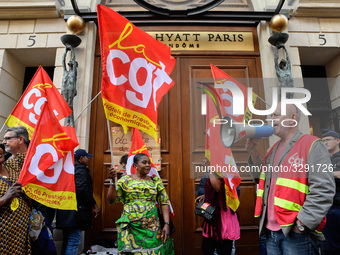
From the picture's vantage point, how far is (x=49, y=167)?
3.06 m

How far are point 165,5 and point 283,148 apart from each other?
5.33 m

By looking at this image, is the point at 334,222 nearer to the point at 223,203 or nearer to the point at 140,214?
the point at 223,203

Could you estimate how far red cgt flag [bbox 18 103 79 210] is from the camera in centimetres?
286

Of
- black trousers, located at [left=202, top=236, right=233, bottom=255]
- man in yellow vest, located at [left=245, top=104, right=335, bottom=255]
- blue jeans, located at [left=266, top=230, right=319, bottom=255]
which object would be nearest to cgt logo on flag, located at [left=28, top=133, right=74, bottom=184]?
black trousers, located at [left=202, top=236, right=233, bottom=255]

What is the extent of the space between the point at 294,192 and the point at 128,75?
8.10ft

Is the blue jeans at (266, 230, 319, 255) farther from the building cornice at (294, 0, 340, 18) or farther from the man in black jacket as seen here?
the building cornice at (294, 0, 340, 18)

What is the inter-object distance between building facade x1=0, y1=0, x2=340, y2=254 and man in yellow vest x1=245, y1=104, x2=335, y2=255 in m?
2.79

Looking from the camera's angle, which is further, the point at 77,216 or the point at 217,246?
the point at 77,216

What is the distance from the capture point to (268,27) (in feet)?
20.1

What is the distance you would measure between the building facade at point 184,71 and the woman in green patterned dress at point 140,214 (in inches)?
65.7

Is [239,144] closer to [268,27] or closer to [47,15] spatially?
[268,27]

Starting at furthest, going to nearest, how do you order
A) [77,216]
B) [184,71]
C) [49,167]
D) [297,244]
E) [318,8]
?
[318,8] < [184,71] < [77,216] < [49,167] < [297,244]

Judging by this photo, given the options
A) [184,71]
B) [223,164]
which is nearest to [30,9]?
[184,71]

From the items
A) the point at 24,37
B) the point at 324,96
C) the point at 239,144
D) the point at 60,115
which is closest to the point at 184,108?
the point at 239,144
